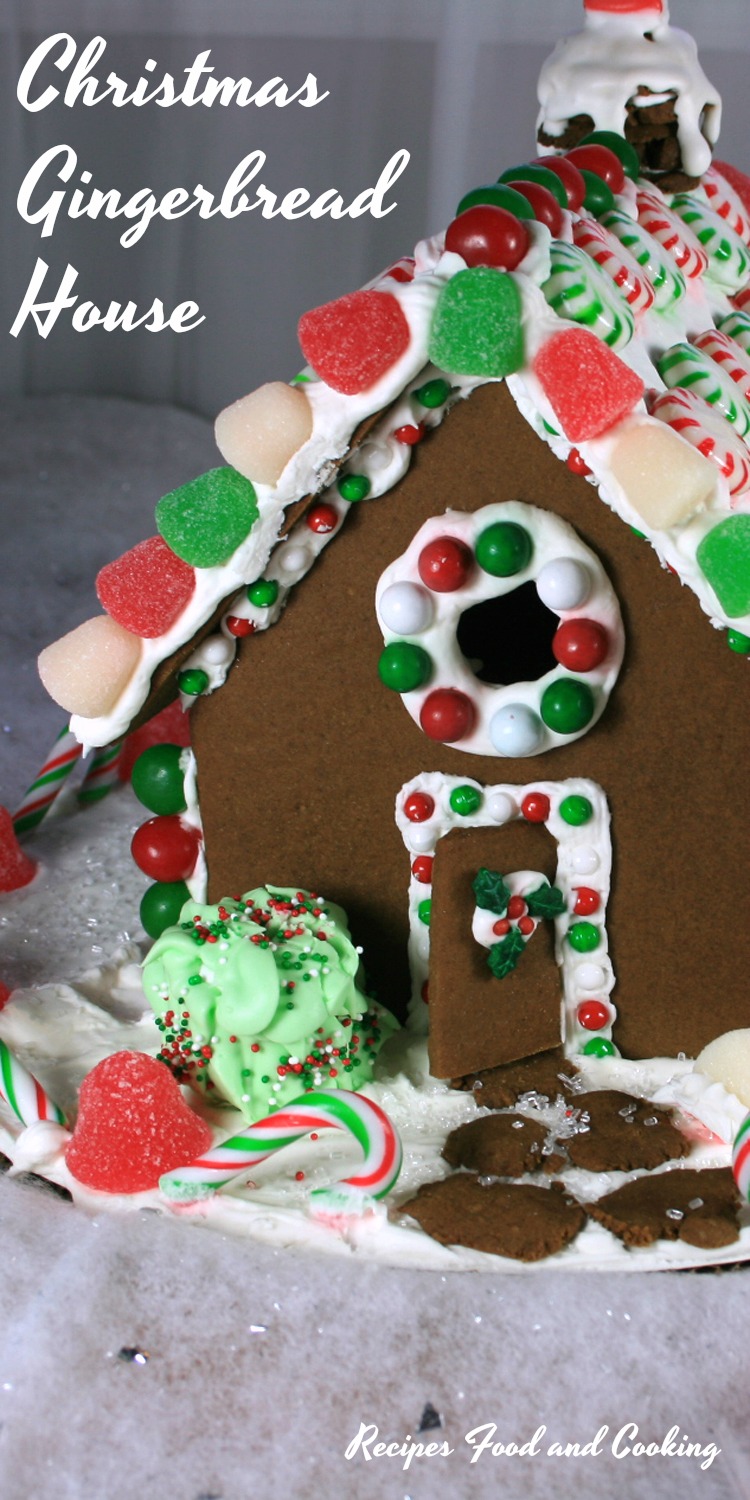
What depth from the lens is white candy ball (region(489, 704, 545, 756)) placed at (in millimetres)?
1951

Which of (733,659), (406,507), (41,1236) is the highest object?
(406,507)

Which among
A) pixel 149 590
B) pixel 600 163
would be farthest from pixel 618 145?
pixel 149 590

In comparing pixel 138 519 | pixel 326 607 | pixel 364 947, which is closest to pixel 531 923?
pixel 364 947

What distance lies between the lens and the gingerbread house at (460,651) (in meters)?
1.82

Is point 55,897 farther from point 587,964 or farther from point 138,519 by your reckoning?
point 138,519

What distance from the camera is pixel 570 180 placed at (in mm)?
2146

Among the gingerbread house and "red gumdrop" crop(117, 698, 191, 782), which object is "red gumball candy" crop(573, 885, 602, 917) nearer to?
the gingerbread house

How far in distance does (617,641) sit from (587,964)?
41cm

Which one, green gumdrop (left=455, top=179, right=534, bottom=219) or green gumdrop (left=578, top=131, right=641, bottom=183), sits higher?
green gumdrop (left=578, top=131, right=641, bottom=183)

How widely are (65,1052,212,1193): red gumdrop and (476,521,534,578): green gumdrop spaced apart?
67cm

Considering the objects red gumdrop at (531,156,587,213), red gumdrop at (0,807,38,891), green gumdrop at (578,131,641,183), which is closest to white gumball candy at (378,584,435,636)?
red gumdrop at (531,156,587,213)

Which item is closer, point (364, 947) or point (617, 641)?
point (617, 641)

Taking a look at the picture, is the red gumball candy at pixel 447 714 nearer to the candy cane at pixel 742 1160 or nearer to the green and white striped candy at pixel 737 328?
the candy cane at pixel 742 1160

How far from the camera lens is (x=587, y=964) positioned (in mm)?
2074
